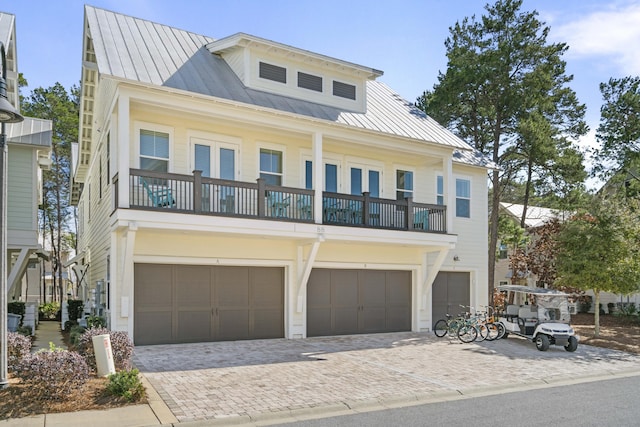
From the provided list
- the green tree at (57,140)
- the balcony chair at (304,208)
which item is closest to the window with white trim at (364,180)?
the balcony chair at (304,208)

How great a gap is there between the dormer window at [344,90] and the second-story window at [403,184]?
3.14 metres

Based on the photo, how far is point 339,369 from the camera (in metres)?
12.0

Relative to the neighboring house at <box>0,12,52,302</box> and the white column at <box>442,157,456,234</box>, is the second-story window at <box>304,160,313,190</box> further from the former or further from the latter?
the neighboring house at <box>0,12,52,302</box>

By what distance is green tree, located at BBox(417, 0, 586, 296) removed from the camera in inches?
1050

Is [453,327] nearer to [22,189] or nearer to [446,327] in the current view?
[446,327]

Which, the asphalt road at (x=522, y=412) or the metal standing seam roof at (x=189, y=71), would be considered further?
the metal standing seam roof at (x=189, y=71)

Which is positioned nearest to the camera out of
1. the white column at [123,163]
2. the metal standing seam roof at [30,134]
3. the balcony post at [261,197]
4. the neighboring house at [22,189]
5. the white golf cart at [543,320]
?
the white column at [123,163]

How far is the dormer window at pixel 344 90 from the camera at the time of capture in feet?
60.6

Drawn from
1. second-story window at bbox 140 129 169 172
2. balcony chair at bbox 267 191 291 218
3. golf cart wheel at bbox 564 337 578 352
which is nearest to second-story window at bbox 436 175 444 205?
golf cart wheel at bbox 564 337 578 352

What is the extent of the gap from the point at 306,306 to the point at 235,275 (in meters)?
2.55

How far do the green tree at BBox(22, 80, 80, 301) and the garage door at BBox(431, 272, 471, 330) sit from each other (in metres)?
23.4

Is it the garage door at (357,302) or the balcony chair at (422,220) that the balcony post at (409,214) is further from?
the garage door at (357,302)

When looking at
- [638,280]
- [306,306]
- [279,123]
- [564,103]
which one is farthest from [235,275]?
[564,103]

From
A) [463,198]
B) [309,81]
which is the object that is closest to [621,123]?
[463,198]
